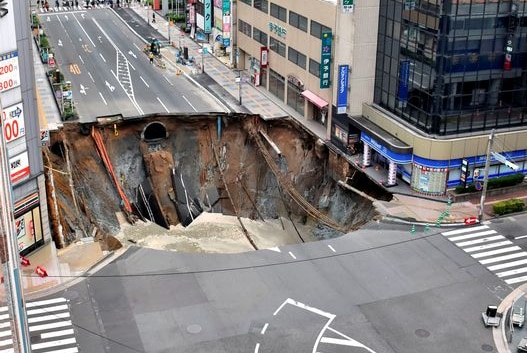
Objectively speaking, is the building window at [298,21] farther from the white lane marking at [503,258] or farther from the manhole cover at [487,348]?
the manhole cover at [487,348]

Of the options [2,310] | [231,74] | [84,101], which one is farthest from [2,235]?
[231,74]

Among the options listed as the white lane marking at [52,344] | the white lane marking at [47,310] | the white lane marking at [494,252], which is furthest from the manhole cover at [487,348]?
the white lane marking at [47,310]

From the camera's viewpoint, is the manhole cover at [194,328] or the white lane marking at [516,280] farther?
the white lane marking at [516,280]

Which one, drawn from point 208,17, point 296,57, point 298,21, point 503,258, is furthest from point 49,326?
point 208,17

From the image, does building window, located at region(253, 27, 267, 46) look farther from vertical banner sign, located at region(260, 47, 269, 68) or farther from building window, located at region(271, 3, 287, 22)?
building window, located at region(271, 3, 287, 22)

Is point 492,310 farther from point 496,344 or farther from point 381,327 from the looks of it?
point 381,327

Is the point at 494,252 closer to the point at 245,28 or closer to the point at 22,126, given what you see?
the point at 22,126
